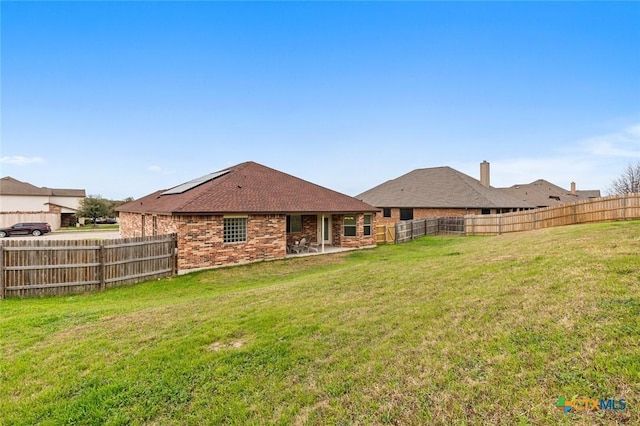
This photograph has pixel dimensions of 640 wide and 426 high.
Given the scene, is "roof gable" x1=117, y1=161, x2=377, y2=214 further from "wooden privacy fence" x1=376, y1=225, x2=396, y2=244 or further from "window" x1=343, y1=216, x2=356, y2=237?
"wooden privacy fence" x1=376, y1=225, x2=396, y2=244

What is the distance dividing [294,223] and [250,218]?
441cm

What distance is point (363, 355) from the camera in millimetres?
4121

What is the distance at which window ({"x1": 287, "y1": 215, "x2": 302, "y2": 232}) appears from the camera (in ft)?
62.5

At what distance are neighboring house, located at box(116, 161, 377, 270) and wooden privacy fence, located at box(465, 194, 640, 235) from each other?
27.7 ft

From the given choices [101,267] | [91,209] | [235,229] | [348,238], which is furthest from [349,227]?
[91,209]

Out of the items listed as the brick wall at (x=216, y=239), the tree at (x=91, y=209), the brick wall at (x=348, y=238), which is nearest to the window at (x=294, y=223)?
the brick wall at (x=216, y=239)

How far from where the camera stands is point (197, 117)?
20969 mm

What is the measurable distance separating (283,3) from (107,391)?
15416mm

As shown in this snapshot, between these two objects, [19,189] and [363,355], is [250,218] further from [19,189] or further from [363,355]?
[19,189]

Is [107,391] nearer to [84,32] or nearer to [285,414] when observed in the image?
[285,414]

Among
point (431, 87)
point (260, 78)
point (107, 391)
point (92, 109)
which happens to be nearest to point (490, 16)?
point (431, 87)

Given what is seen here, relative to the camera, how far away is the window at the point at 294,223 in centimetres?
1906

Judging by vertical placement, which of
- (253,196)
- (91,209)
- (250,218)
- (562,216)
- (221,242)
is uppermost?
(91,209)

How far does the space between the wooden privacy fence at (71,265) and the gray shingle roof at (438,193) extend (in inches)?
953
